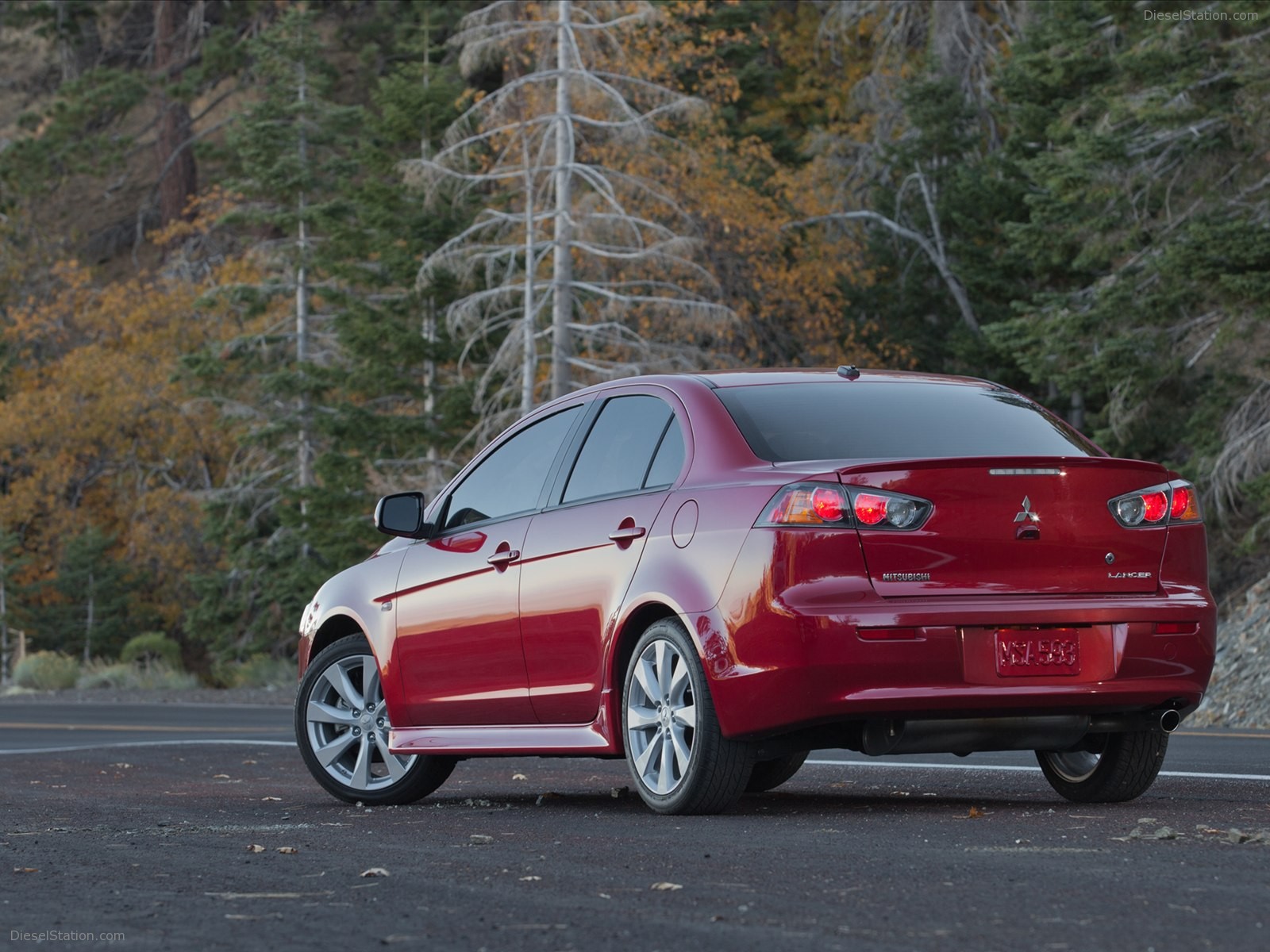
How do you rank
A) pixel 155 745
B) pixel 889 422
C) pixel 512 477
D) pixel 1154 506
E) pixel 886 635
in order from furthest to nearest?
pixel 155 745, pixel 512 477, pixel 889 422, pixel 1154 506, pixel 886 635

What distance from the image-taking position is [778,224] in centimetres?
3638

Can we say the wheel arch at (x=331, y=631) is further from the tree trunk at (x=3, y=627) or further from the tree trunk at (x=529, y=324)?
the tree trunk at (x=3, y=627)

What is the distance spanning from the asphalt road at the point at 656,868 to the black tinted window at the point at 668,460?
1256 millimetres

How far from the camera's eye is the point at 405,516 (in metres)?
9.05

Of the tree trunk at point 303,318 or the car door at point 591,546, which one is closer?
the car door at point 591,546

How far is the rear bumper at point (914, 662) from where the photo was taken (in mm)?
6969

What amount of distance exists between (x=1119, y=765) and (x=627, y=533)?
2119 mm

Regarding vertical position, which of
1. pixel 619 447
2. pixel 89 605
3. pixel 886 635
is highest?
pixel 619 447

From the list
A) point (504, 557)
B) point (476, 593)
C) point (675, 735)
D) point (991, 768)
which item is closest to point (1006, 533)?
point (675, 735)

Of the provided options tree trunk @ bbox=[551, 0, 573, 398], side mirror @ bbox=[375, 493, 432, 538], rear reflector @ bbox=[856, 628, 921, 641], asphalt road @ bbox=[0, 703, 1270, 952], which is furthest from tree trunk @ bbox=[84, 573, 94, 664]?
rear reflector @ bbox=[856, 628, 921, 641]

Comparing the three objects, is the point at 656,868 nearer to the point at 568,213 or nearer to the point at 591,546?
the point at 591,546

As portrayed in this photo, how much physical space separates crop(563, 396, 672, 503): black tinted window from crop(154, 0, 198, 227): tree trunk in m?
49.1

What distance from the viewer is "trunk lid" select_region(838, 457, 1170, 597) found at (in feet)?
23.2

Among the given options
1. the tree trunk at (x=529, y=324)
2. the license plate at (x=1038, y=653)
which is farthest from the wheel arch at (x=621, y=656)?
the tree trunk at (x=529, y=324)
